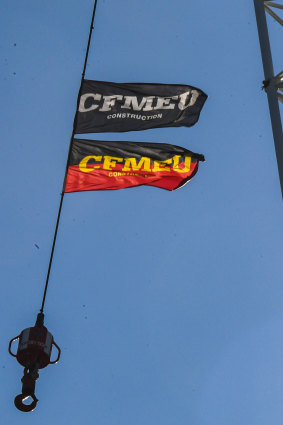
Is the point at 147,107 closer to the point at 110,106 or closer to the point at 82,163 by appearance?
the point at 110,106

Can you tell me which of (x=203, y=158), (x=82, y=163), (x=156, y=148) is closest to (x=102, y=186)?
(x=82, y=163)

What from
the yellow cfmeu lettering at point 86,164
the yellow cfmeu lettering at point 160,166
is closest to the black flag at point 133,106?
the yellow cfmeu lettering at point 86,164

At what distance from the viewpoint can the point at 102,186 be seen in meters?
11.7

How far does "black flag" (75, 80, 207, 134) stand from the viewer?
458 inches

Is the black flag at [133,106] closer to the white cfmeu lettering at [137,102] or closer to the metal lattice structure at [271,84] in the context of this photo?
the white cfmeu lettering at [137,102]

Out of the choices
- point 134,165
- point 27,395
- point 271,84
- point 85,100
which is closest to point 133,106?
point 85,100

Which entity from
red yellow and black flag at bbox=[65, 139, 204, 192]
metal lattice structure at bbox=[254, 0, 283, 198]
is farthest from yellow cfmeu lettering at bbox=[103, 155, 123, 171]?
metal lattice structure at bbox=[254, 0, 283, 198]

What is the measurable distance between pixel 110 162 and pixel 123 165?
27cm

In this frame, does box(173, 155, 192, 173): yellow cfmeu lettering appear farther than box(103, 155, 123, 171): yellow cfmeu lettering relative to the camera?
Yes

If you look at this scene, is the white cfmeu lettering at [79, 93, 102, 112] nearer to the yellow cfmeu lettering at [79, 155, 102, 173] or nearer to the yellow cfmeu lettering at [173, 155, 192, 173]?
the yellow cfmeu lettering at [79, 155, 102, 173]

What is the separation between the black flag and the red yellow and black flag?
0.38 m

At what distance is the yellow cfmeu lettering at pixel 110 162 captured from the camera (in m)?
11.7

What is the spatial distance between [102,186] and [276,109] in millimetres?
5379

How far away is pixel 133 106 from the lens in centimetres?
1175
